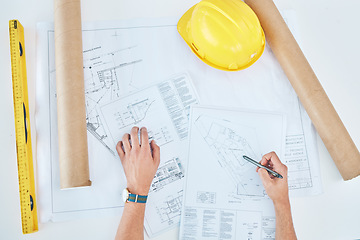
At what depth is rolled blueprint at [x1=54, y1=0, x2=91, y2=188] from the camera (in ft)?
3.05

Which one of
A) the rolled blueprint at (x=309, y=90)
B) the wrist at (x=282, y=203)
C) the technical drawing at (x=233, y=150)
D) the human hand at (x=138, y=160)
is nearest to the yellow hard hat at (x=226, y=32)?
the rolled blueprint at (x=309, y=90)

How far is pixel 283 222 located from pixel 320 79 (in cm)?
48

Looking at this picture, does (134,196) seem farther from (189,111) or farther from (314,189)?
(314,189)

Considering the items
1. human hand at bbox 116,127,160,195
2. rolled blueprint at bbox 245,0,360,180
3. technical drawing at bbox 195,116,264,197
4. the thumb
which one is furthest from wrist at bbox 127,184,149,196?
rolled blueprint at bbox 245,0,360,180

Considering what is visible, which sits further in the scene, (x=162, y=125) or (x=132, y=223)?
(x=162, y=125)

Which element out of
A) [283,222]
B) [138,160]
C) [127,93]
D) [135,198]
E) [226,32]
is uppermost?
[226,32]

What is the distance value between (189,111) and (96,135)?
0.29 meters

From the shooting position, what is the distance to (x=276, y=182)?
3.29 feet

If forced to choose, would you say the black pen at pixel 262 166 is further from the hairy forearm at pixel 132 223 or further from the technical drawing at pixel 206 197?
the hairy forearm at pixel 132 223

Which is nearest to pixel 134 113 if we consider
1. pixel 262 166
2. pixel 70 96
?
pixel 70 96

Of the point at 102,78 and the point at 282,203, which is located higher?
the point at 102,78

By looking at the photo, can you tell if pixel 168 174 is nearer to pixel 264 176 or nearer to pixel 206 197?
pixel 206 197

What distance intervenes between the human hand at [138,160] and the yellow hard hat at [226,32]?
31cm

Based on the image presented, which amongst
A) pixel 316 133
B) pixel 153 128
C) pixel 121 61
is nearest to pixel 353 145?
pixel 316 133
